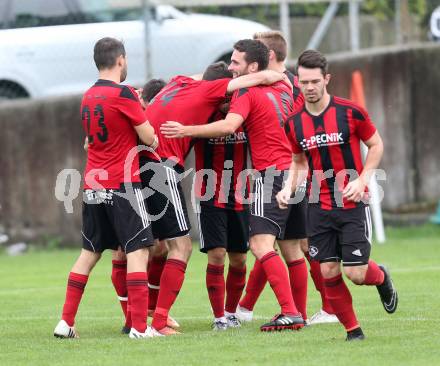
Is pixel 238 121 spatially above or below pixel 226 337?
above

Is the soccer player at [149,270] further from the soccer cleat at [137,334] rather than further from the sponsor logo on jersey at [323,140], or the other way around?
the sponsor logo on jersey at [323,140]

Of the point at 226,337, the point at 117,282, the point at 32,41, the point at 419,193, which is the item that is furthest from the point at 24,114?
the point at 226,337

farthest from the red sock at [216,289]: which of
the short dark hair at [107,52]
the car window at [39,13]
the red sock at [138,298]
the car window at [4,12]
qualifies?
the car window at [4,12]

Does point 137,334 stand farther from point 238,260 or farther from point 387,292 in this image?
point 387,292

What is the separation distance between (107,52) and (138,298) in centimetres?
178

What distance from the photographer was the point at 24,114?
1598 centimetres

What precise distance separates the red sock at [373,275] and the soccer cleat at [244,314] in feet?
A: 5.50

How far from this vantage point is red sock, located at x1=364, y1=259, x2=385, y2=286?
7832 mm

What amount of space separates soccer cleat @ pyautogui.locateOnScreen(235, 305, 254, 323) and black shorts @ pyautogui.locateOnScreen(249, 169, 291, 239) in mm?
1000

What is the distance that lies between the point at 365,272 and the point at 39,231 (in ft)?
30.4

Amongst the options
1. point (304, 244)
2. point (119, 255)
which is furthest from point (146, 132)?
point (304, 244)

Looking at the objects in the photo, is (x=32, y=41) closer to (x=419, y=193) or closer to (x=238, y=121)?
(x=419, y=193)

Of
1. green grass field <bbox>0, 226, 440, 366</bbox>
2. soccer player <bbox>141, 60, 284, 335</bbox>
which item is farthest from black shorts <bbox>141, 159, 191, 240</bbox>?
green grass field <bbox>0, 226, 440, 366</bbox>

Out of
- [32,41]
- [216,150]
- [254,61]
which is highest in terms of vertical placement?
[32,41]
